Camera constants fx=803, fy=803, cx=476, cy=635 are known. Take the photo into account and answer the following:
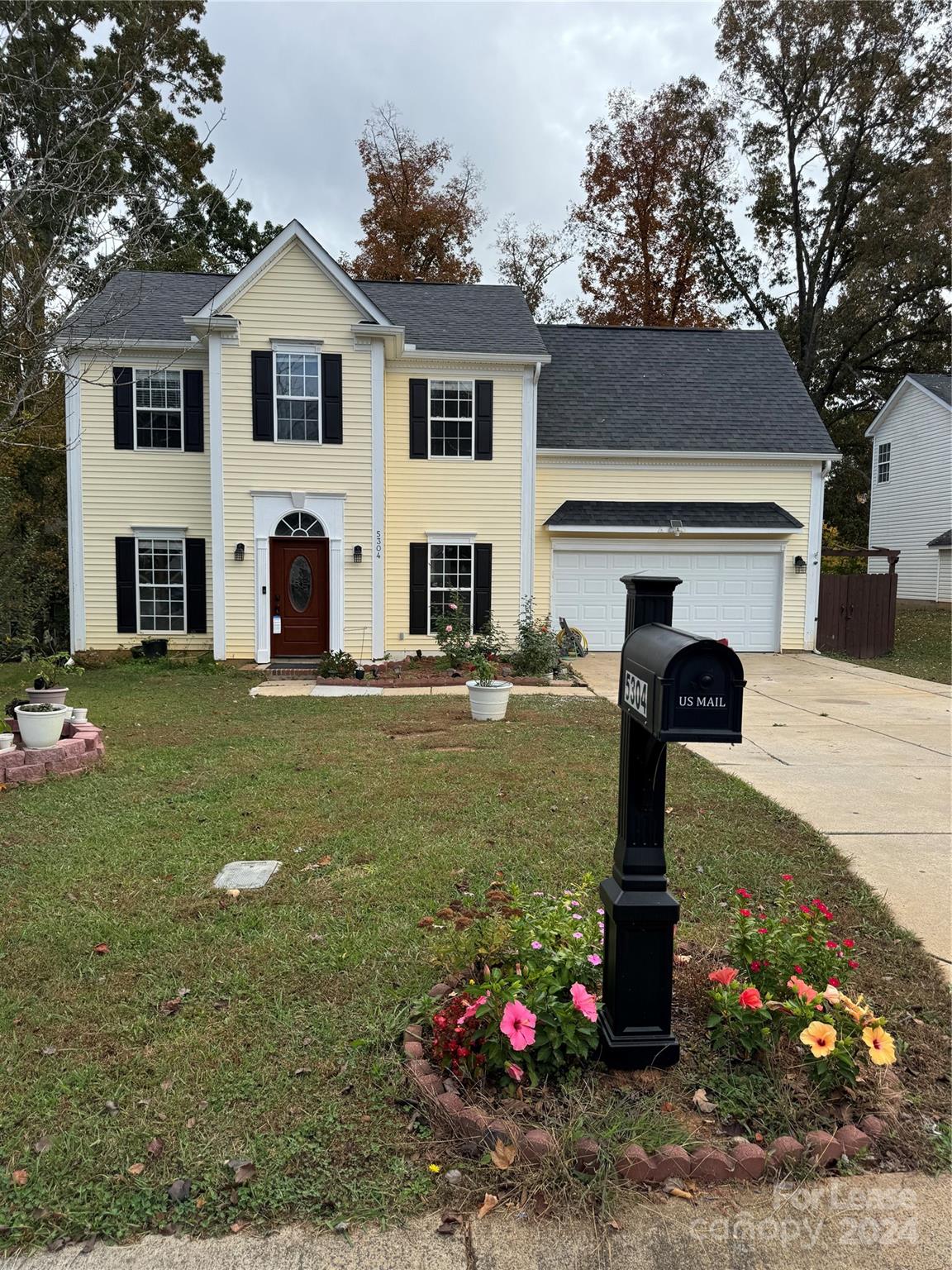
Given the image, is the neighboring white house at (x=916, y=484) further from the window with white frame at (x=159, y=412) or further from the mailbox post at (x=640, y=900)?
the mailbox post at (x=640, y=900)

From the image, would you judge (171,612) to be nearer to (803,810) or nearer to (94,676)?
(94,676)

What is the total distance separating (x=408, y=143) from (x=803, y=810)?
2735cm

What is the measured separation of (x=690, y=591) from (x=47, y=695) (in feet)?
39.9

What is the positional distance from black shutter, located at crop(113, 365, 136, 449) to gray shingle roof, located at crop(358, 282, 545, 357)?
187 inches

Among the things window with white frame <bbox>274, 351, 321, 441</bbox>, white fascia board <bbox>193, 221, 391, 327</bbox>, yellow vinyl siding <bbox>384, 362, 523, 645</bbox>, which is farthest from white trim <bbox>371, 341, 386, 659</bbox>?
window with white frame <bbox>274, 351, 321, 441</bbox>

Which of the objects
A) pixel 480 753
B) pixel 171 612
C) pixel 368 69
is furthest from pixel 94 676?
pixel 368 69

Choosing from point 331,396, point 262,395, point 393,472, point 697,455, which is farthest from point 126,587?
point 697,455

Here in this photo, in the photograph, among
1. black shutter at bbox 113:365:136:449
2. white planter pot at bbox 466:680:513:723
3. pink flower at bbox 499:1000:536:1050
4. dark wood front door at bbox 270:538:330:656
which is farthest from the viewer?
black shutter at bbox 113:365:136:449

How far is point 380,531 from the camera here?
13.9 metres

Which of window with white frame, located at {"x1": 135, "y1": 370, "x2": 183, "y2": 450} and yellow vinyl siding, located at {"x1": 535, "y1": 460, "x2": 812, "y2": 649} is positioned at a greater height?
window with white frame, located at {"x1": 135, "y1": 370, "x2": 183, "y2": 450}

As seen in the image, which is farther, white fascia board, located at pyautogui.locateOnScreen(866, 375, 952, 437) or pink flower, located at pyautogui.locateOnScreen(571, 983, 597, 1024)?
white fascia board, located at pyautogui.locateOnScreen(866, 375, 952, 437)

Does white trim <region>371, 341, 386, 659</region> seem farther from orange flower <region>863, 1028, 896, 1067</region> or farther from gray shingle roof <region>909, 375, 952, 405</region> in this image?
gray shingle roof <region>909, 375, 952, 405</region>

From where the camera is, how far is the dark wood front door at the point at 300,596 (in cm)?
1384

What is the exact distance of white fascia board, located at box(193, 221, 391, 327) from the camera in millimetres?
13039
